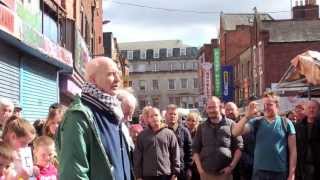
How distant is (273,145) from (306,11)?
46.8m

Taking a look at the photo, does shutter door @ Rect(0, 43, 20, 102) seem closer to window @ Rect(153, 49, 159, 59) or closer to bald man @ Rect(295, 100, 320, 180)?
bald man @ Rect(295, 100, 320, 180)

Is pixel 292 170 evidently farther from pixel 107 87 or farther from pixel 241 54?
pixel 241 54

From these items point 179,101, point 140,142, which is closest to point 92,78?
point 140,142

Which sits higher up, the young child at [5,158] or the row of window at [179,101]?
the row of window at [179,101]

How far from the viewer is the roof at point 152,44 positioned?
139250 millimetres

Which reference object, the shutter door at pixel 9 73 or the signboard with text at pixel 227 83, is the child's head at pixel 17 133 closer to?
the shutter door at pixel 9 73

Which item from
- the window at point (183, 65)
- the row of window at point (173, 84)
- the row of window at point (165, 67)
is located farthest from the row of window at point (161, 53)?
the row of window at point (173, 84)

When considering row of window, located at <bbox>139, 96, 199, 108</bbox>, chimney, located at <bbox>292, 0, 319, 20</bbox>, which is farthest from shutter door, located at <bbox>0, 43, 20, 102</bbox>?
row of window, located at <bbox>139, 96, 199, 108</bbox>

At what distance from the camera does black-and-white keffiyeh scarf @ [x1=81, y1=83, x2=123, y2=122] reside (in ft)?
15.1

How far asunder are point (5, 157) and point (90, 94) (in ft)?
3.01

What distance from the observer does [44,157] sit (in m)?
6.55

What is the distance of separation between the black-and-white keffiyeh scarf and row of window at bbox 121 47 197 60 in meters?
129

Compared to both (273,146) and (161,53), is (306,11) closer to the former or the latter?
(273,146)

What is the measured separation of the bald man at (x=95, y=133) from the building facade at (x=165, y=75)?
113 m
